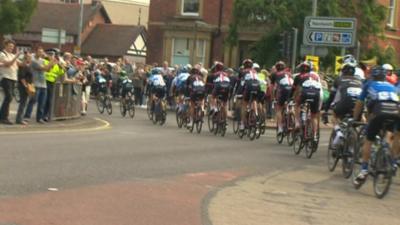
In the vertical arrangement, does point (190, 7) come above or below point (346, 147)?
above

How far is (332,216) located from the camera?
341 inches

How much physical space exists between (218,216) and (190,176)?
3.09 meters

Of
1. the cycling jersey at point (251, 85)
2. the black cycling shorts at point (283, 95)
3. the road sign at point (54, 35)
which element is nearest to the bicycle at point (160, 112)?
the cycling jersey at point (251, 85)

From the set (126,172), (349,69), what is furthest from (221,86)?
(126,172)

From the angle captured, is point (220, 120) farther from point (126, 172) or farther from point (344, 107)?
point (126, 172)

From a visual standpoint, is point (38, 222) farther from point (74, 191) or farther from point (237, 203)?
point (237, 203)

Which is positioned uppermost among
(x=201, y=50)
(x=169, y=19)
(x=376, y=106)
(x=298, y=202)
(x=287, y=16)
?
(x=169, y=19)

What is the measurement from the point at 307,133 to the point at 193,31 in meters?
29.5

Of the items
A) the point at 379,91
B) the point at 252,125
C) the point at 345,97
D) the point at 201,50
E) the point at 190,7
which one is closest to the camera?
the point at 379,91

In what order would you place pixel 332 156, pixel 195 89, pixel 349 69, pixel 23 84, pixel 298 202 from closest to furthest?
pixel 298 202
pixel 332 156
pixel 349 69
pixel 23 84
pixel 195 89

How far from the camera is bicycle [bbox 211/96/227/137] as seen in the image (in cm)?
1912

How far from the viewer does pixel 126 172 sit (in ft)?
35.9

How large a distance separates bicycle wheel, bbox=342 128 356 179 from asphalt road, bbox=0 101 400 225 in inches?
6.8

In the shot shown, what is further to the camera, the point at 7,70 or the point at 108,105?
the point at 108,105
